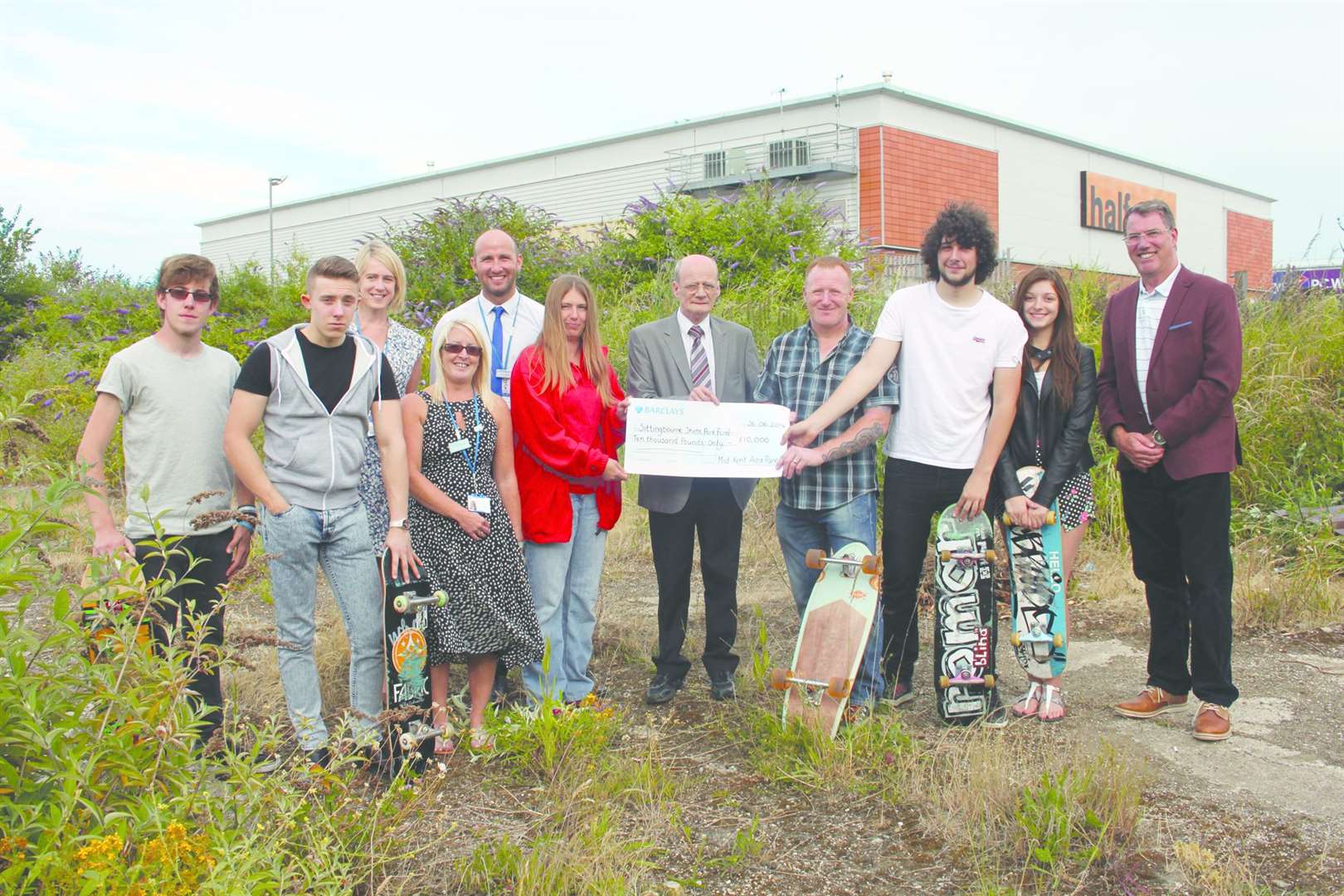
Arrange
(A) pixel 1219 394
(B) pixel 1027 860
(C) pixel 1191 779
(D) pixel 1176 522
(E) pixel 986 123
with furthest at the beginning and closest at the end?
(E) pixel 986 123
(D) pixel 1176 522
(A) pixel 1219 394
(C) pixel 1191 779
(B) pixel 1027 860

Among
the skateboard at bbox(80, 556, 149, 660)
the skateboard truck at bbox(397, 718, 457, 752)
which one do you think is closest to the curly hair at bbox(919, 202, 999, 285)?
the skateboard truck at bbox(397, 718, 457, 752)

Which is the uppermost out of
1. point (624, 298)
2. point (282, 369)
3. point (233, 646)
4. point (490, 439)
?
point (624, 298)

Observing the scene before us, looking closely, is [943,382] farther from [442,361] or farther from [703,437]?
[442,361]

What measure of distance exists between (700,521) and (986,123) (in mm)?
31213

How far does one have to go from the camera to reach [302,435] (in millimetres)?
4004

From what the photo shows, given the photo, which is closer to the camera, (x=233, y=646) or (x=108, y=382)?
(x=233, y=646)

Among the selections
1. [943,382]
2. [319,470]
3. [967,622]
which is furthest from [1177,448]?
[319,470]

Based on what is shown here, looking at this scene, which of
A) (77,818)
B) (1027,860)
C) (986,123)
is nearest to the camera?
(77,818)

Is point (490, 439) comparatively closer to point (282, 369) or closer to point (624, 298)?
point (282, 369)

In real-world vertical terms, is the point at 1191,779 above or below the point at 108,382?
below

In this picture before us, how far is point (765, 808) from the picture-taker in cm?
387

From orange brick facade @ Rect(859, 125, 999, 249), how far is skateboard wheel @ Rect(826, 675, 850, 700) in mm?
24080

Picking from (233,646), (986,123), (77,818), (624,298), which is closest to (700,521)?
(233,646)

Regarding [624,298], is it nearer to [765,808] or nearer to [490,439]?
[490,439]
